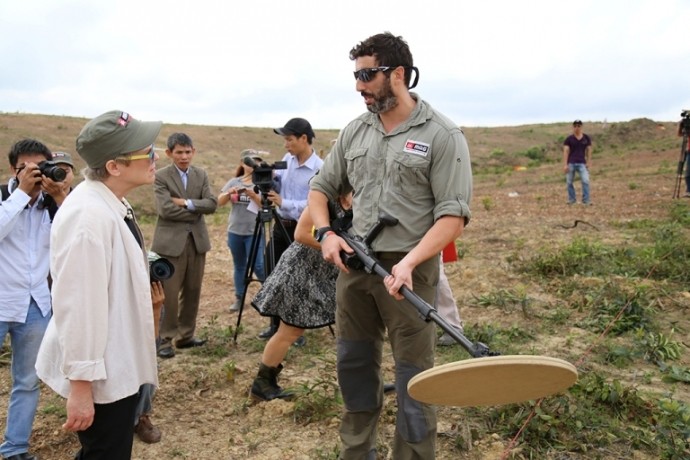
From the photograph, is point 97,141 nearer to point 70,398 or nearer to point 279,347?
point 70,398

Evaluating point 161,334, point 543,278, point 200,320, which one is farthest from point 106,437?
point 543,278

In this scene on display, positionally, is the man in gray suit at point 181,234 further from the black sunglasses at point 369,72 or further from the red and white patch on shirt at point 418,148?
the red and white patch on shirt at point 418,148

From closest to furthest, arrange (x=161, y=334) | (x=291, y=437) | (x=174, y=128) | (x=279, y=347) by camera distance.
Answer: (x=291, y=437)
(x=279, y=347)
(x=161, y=334)
(x=174, y=128)

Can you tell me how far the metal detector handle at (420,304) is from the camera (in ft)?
6.64

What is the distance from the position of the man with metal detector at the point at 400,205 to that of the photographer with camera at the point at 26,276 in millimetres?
1463

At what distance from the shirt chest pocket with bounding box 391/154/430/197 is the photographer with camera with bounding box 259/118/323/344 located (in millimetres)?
2233

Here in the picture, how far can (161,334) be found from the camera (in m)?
4.73

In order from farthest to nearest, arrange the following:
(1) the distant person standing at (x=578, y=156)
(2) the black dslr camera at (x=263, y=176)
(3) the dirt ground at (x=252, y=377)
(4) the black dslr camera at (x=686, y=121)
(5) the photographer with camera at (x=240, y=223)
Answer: (1) the distant person standing at (x=578, y=156) → (4) the black dslr camera at (x=686, y=121) → (5) the photographer with camera at (x=240, y=223) → (2) the black dslr camera at (x=263, y=176) → (3) the dirt ground at (x=252, y=377)

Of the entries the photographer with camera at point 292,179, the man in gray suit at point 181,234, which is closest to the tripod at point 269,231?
the photographer with camera at point 292,179

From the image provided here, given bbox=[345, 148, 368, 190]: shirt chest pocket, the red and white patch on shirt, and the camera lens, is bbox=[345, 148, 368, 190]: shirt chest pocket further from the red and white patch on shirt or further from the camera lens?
the camera lens

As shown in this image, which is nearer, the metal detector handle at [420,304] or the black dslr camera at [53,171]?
the metal detector handle at [420,304]

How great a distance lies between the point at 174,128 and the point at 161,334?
28612 millimetres

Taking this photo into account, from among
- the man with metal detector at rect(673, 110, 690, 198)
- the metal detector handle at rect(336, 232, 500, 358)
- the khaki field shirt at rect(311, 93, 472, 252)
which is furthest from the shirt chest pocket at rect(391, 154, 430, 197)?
the man with metal detector at rect(673, 110, 690, 198)

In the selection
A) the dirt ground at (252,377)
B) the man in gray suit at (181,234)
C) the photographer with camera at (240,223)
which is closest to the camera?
the dirt ground at (252,377)
